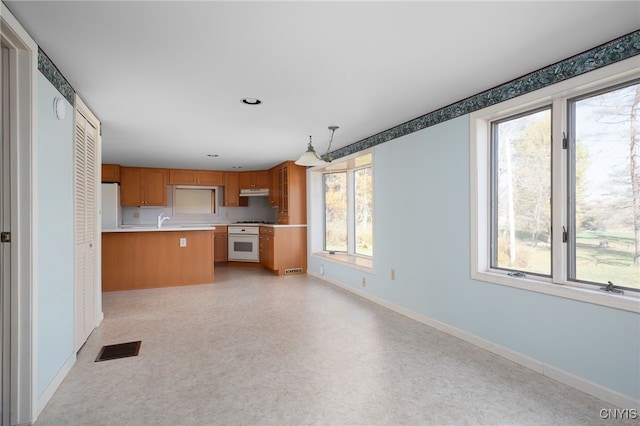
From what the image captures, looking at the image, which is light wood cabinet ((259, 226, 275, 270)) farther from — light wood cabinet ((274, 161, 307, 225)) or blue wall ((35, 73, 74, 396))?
blue wall ((35, 73, 74, 396))

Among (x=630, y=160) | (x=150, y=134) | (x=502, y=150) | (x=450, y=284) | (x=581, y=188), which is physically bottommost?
(x=450, y=284)

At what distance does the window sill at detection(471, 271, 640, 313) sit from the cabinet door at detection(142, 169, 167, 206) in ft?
22.6

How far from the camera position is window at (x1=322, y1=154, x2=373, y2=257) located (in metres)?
5.36

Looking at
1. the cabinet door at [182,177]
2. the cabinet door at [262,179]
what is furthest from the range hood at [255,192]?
the cabinet door at [182,177]

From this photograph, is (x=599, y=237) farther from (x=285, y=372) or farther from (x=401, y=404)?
(x=285, y=372)

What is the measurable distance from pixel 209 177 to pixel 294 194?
2648 mm

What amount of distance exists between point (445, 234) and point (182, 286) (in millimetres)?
4300

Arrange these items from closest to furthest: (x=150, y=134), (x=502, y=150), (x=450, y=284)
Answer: (x=502, y=150) < (x=450, y=284) < (x=150, y=134)

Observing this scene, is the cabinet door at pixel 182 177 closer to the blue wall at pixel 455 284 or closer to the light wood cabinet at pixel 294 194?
the light wood cabinet at pixel 294 194

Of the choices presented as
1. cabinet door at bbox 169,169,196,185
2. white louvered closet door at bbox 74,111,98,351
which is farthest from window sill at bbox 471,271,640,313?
cabinet door at bbox 169,169,196,185

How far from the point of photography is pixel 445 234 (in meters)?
3.37

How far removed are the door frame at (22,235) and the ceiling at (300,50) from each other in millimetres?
288

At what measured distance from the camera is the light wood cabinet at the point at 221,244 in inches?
315

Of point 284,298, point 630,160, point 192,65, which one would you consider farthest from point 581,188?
point 284,298
